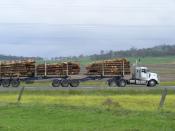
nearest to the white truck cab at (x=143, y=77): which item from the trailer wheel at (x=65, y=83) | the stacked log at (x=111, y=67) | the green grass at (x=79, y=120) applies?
the stacked log at (x=111, y=67)

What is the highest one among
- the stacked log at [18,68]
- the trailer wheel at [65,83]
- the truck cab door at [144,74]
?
the stacked log at [18,68]

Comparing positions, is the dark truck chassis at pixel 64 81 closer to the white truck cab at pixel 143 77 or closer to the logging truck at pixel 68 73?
the logging truck at pixel 68 73

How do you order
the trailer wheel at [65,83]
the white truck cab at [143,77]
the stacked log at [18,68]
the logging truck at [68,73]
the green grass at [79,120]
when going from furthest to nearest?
the white truck cab at [143,77], the stacked log at [18,68], the logging truck at [68,73], the trailer wheel at [65,83], the green grass at [79,120]

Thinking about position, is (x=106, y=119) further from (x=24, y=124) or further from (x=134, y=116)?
(x=24, y=124)

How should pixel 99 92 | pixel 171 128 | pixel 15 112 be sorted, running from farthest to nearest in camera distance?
pixel 99 92 → pixel 15 112 → pixel 171 128

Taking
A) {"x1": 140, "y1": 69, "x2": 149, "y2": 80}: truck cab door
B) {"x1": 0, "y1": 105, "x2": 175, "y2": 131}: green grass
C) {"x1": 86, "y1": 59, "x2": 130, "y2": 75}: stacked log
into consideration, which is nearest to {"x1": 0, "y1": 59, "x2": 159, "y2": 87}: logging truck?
{"x1": 86, "y1": 59, "x2": 130, "y2": 75}: stacked log

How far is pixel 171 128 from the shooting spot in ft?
42.0

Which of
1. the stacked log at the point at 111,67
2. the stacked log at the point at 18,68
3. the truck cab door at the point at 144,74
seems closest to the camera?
the stacked log at the point at 18,68

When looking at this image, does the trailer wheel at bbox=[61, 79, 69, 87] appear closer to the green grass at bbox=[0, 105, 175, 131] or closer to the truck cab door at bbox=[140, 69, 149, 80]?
the truck cab door at bbox=[140, 69, 149, 80]

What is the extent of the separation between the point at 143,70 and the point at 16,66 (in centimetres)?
1454

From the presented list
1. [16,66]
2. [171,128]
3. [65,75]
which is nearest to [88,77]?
[65,75]

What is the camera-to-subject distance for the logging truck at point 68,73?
202 ft

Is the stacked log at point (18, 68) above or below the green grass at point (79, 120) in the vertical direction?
above

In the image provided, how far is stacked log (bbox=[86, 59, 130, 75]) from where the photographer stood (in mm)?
62000
